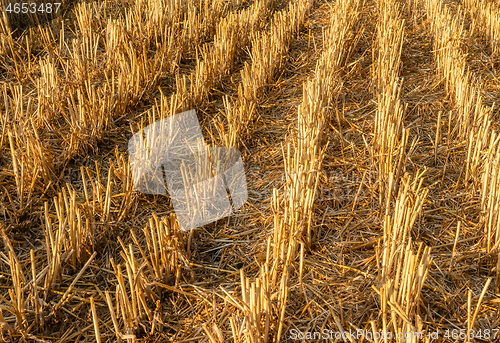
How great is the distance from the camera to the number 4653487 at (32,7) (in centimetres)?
418

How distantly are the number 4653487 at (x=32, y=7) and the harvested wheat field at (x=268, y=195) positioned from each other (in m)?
0.02

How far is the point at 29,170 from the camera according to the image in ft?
8.03

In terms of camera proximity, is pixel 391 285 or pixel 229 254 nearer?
pixel 391 285

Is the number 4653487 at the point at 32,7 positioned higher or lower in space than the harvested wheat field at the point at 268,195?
higher

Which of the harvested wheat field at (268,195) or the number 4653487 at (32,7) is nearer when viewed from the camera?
the harvested wheat field at (268,195)

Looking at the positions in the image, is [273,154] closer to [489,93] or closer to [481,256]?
[481,256]

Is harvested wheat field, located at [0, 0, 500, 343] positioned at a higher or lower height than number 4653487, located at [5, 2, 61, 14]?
lower

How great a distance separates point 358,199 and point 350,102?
3.89 ft

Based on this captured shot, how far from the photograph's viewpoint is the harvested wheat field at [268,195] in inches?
67.8

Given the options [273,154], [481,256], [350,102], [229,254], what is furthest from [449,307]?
[350,102]

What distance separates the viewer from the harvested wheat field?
1722 mm

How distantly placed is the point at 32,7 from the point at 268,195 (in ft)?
11.4

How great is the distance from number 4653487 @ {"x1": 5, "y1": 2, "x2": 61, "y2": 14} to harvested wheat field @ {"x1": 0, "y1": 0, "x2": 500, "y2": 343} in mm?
23

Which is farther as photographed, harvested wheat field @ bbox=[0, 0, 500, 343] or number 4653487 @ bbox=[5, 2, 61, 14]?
number 4653487 @ bbox=[5, 2, 61, 14]
